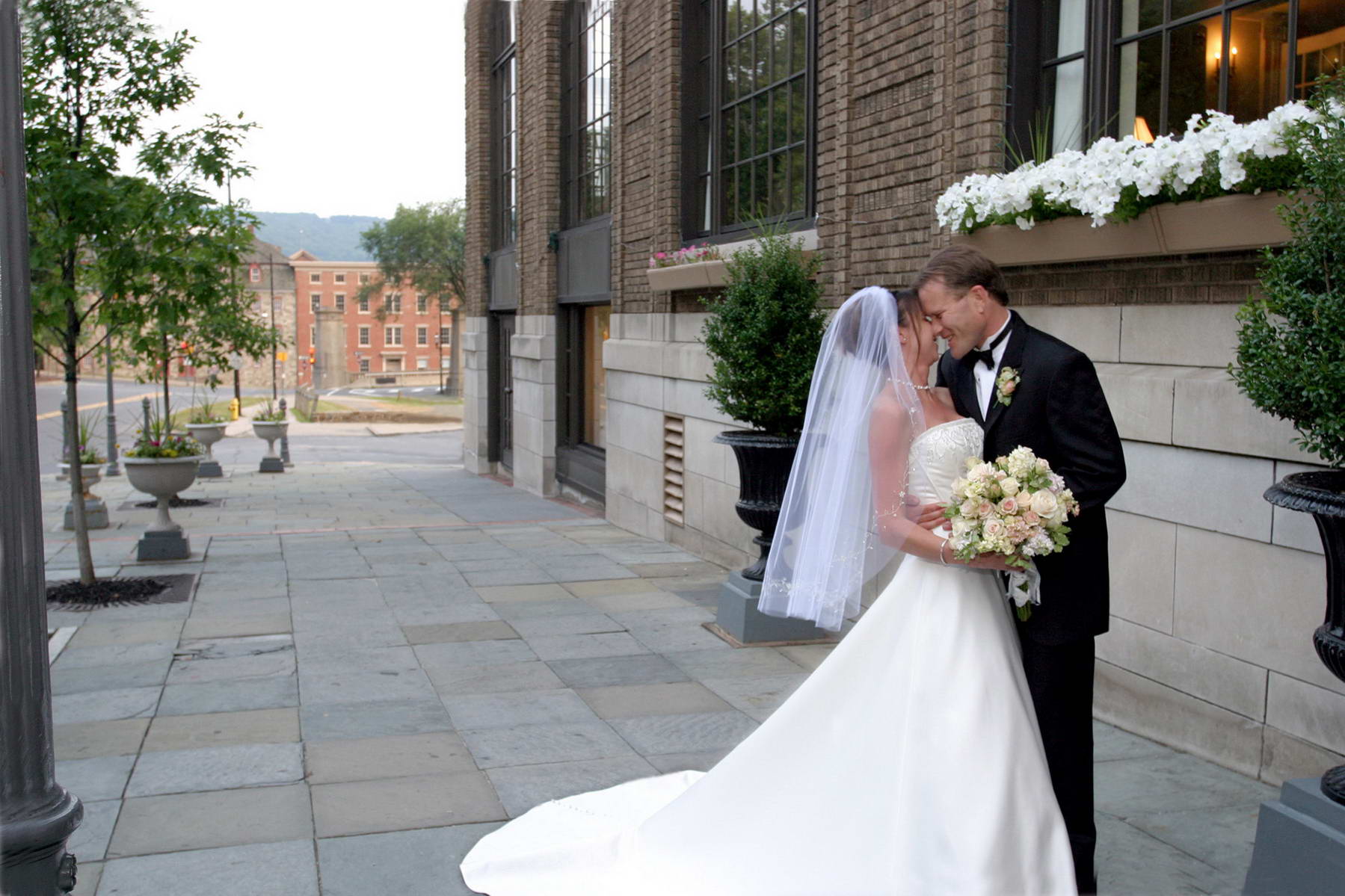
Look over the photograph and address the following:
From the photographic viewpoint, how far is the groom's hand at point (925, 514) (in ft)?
12.8

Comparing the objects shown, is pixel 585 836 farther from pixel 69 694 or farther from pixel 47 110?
pixel 47 110

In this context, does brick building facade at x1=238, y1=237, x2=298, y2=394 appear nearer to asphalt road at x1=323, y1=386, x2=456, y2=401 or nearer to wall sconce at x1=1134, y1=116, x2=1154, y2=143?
asphalt road at x1=323, y1=386, x2=456, y2=401

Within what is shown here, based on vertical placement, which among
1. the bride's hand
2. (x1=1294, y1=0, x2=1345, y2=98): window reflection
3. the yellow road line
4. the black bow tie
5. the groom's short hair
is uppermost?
(x1=1294, y1=0, x2=1345, y2=98): window reflection

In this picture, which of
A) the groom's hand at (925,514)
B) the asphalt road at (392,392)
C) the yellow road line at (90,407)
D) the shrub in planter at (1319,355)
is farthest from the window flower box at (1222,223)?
the asphalt road at (392,392)

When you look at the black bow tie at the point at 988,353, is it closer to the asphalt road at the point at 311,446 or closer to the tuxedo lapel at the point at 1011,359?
the tuxedo lapel at the point at 1011,359

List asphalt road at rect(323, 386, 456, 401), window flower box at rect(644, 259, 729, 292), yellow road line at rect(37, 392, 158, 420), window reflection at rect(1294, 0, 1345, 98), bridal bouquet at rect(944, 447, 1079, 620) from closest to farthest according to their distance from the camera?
bridal bouquet at rect(944, 447, 1079, 620), window reflection at rect(1294, 0, 1345, 98), window flower box at rect(644, 259, 729, 292), yellow road line at rect(37, 392, 158, 420), asphalt road at rect(323, 386, 456, 401)

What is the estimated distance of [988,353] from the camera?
3.99 m

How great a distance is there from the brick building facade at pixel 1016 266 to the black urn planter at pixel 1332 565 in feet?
4.83

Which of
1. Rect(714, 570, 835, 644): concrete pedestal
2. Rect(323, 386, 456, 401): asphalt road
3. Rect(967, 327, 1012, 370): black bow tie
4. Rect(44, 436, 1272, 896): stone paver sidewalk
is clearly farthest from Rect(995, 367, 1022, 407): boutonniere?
Rect(323, 386, 456, 401): asphalt road

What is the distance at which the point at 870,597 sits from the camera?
8.43 m

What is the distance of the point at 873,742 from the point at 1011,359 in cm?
134

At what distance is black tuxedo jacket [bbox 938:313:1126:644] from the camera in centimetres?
374

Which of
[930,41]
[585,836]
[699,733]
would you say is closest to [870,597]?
[699,733]

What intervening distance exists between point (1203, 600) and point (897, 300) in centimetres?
236
